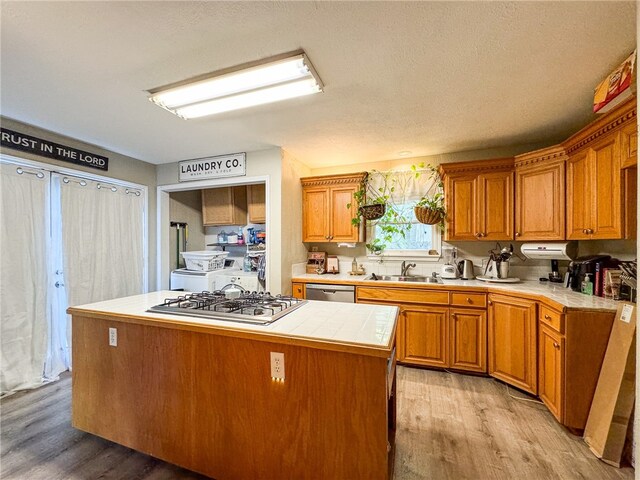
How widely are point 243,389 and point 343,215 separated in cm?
248

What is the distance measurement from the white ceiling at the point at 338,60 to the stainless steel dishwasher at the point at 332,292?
67.2 inches

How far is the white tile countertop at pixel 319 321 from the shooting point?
1295 millimetres

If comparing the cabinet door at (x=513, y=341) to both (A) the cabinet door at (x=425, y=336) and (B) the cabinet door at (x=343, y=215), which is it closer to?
(A) the cabinet door at (x=425, y=336)

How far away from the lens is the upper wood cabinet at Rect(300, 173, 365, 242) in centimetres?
349

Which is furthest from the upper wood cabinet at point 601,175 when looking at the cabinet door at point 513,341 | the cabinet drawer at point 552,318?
the cabinet door at point 513,341

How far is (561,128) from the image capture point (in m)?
2.60

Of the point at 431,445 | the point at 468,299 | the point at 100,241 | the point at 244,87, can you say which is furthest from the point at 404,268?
the point at 100,241

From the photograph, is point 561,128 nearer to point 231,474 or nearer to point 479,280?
point 479,280

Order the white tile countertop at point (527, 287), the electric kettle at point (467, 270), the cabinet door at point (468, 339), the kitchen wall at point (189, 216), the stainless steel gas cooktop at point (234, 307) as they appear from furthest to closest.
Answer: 1. the kitchen wall at point (189, 216)
2. the electric kettle at point (467, 270)
3. the cabinet door at point (468, 339)
4. the white tile countertop at point (527, 287)
5. the stainless steel gas cooktop at point (234, 307)

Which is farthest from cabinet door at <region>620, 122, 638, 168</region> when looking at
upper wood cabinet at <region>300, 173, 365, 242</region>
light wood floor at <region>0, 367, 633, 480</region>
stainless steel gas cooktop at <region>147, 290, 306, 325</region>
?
stainless steel gas cooktop at <region>147, 290, 306, 325</region>

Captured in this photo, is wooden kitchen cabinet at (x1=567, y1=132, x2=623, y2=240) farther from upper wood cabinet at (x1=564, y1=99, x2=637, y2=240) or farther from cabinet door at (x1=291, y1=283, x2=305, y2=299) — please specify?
cabinet door at (x1=291, y1=283, x2=305, y2=299)

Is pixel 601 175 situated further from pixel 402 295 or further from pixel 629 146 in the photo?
pixel 402 295

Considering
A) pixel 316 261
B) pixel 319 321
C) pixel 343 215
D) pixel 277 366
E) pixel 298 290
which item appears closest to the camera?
pixel 277 366

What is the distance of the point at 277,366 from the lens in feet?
4.45
